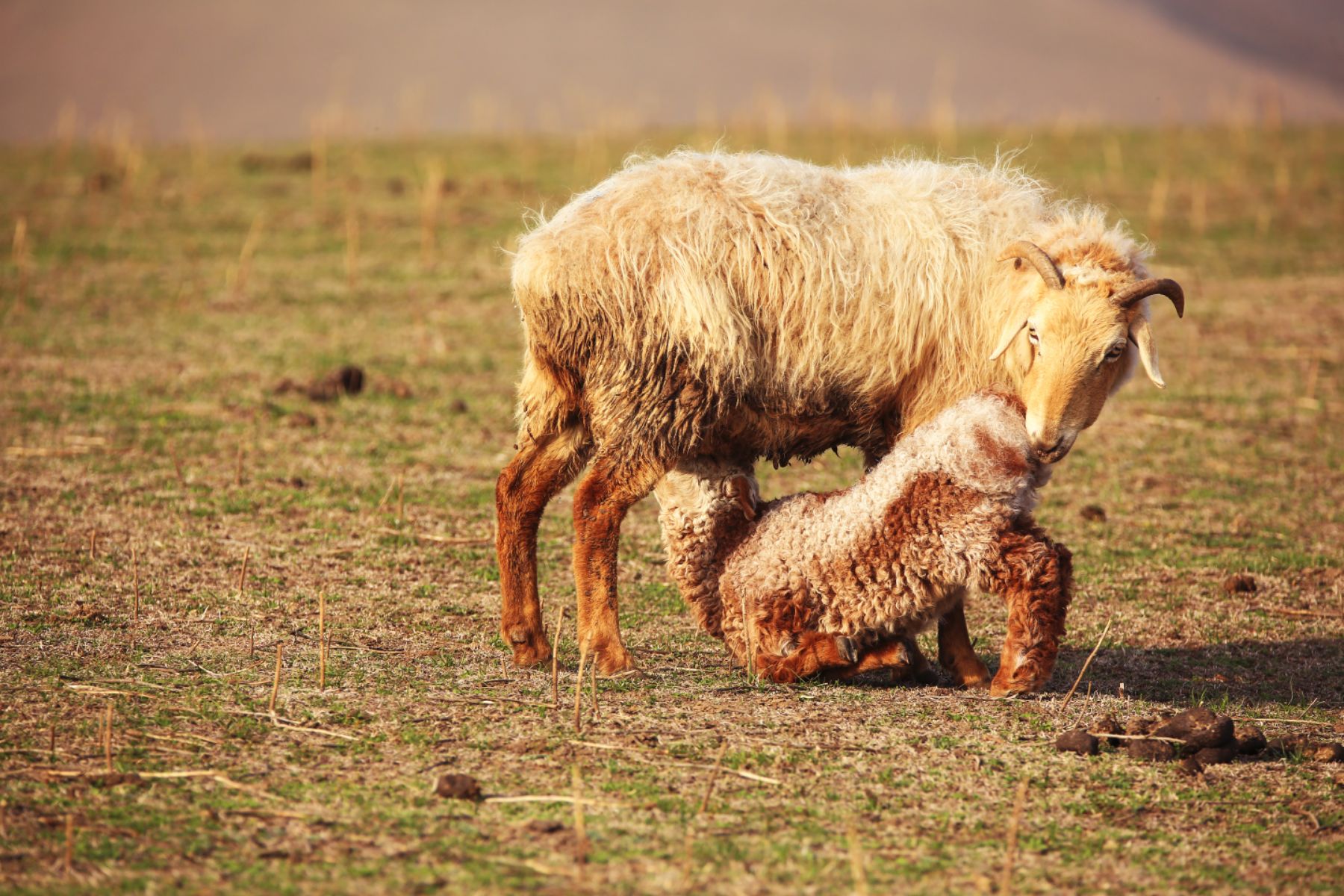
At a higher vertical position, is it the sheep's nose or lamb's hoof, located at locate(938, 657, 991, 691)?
the sheep's nose

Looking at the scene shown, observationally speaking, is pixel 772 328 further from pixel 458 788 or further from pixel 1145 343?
pixel 458 788

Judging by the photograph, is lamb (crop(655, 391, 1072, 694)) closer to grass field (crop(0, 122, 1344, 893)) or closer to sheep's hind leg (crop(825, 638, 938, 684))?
sheep's hind leg (crop(825, 638, 938, 684))

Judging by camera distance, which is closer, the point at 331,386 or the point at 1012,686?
the point at 1012,686

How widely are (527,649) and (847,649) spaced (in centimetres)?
154

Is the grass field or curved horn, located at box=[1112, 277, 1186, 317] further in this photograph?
curved horn, located at box=[1112, 277, 1186, 317]

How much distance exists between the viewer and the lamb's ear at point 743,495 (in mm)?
6664

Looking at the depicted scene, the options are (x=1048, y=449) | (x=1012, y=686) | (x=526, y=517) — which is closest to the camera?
(x=1012, y=686)

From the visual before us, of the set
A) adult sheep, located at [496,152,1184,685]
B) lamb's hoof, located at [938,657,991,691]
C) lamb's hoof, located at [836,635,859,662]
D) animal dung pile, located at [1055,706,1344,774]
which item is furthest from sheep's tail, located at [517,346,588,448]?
animal dung pile, located at [1055,706,1344,774]

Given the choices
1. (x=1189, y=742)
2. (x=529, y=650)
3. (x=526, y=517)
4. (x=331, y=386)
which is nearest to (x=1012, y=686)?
(x=1189, y=742)

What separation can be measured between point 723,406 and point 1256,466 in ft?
21.7

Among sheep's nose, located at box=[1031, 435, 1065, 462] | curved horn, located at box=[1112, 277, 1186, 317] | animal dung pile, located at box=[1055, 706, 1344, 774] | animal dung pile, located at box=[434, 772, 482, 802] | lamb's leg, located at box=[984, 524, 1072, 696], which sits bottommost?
animal dung pile, located at box=[434, 772, 482, 802]

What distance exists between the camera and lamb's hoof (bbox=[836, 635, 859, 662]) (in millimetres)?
6148

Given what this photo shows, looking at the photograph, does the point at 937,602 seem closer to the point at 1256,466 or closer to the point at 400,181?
the point at 1256,466

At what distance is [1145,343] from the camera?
6.65 metres
